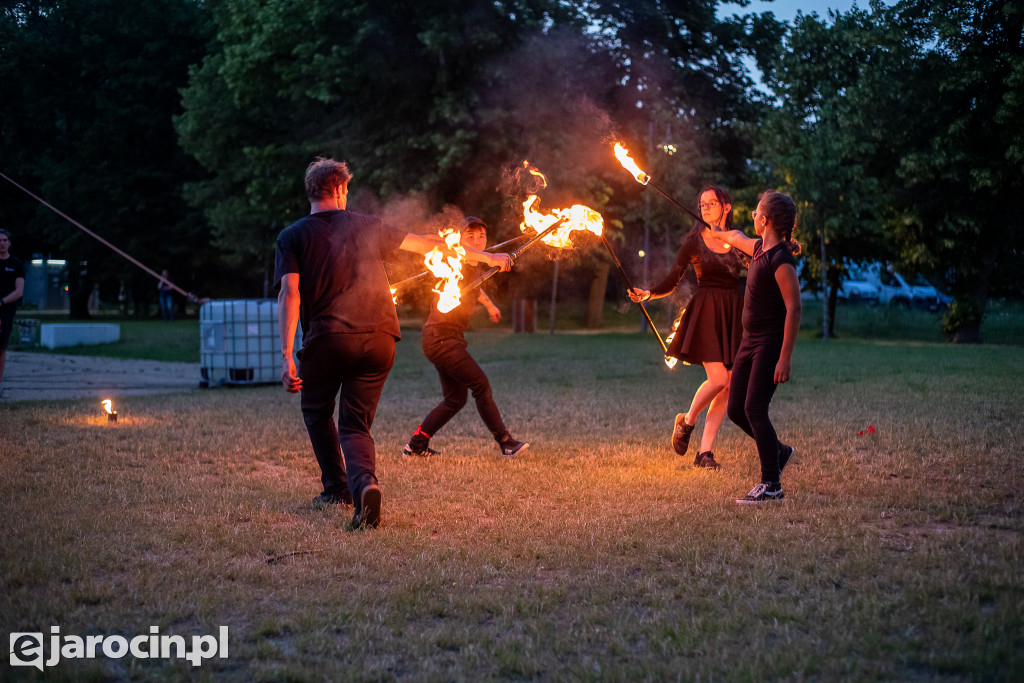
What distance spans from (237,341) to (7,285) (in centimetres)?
465

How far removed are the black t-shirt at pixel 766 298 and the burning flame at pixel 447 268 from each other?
204 centimetres

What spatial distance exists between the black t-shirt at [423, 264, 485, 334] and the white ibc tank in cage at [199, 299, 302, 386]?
7311 millimetres

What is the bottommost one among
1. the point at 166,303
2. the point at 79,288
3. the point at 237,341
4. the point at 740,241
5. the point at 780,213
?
the point at 237,341

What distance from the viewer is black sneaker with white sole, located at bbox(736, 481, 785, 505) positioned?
628cm

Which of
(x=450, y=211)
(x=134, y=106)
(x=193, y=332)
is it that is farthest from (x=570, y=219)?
(x=134, y=106)

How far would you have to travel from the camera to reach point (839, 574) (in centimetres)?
469

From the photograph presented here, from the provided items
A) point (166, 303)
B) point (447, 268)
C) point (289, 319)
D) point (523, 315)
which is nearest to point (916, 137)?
point (523, 315)

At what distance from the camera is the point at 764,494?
6.33 m

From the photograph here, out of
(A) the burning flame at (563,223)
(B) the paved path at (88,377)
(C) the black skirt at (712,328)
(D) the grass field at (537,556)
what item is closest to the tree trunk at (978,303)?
(D) the grass field at (537,556)

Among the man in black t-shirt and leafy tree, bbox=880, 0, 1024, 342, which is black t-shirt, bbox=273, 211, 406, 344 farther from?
leafy tree, bbox=880, 0, 1024, 342

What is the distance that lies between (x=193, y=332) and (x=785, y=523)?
2851cm

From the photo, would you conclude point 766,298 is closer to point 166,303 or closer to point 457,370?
point 457,370

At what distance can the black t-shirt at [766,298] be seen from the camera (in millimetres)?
6293

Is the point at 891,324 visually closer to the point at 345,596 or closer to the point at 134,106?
the point at 345,596
